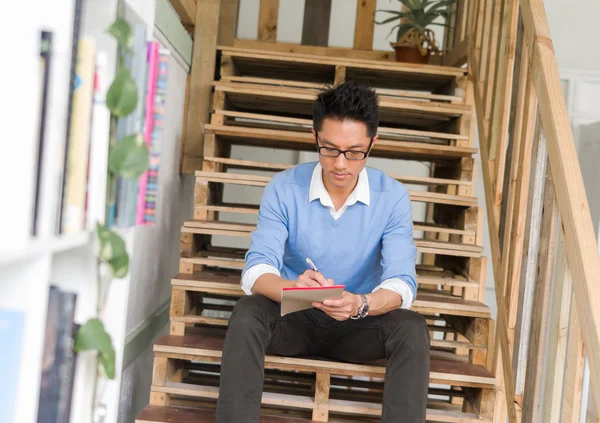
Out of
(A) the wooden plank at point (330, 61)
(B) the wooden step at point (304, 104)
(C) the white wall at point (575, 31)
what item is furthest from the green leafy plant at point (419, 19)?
(C) the white wall at point (575, 31)

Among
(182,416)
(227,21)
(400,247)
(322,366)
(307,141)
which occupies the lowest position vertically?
(182,416)

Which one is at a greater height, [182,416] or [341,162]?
[341,162]

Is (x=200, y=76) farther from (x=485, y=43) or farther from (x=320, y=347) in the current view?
(x=320, y=347)

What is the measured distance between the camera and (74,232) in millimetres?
930

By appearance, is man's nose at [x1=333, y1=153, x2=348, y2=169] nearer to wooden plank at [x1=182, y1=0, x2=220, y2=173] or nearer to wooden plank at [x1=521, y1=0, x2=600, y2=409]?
wooden plank at [x1=521, y1=0, x2=600, y2=409]

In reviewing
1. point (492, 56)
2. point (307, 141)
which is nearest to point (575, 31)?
point (492, 56)

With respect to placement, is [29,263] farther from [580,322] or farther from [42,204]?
[580,322]

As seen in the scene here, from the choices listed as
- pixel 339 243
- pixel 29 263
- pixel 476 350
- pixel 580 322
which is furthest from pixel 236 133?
pixel 29 263

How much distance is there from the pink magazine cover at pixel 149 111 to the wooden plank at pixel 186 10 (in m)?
1.84

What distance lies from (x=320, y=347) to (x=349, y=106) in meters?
0.73

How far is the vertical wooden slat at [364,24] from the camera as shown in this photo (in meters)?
4.08

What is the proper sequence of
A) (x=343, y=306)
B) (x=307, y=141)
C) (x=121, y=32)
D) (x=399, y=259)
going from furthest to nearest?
1. (x=307, y=141)
2. (x=399, y=259)
3. (x=343, y=306)
4. (x=121, y=32)

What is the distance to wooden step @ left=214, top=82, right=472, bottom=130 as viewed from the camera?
2.95 m

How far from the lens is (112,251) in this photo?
99cm
